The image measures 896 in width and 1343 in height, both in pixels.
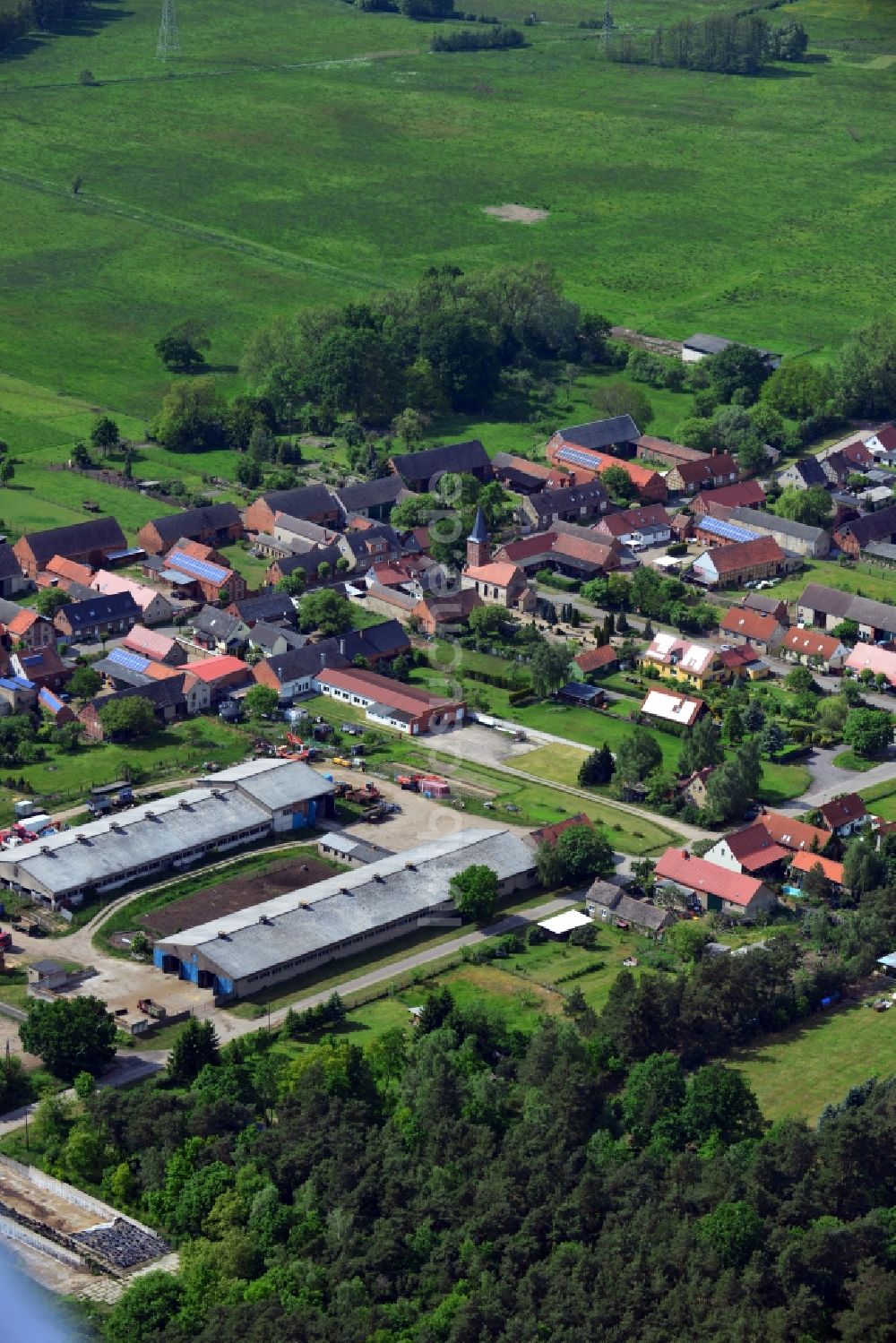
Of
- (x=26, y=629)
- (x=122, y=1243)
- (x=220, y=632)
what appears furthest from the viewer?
(x=220, y=632)

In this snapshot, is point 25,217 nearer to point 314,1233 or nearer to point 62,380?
point 62,380

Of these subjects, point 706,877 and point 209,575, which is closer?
point 706,877

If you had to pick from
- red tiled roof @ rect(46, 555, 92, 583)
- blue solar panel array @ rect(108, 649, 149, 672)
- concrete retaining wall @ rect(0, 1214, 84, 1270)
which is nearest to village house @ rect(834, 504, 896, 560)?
red tiled roof @ rect(46, 555, 92, 583)

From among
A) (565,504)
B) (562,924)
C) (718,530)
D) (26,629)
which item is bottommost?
(562,924)

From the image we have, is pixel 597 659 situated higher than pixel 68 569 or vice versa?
pixel 68 569

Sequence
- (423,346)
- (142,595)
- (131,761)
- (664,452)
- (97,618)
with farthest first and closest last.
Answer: (423,346) < (664,452) < (142,595) < (97,618) < (131,761)

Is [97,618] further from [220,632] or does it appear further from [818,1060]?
[818,1060]

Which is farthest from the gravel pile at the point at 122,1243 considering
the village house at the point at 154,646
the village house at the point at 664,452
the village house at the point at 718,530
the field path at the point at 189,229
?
the field path at the point at 189,229

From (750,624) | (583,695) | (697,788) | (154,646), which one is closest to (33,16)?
(154,646)
